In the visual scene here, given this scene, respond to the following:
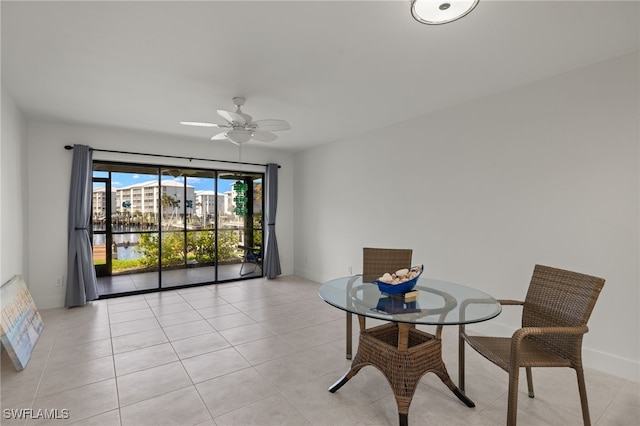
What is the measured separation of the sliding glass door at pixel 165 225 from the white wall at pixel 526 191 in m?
2.71

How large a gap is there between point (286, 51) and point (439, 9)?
3.74 feet

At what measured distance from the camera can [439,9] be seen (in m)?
1.79

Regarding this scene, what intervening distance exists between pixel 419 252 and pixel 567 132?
1.99 meters

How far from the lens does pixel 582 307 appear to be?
1887 millimetres

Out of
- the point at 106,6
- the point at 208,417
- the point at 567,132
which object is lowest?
the point at 208,417

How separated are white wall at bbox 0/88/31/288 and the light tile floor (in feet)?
2.75

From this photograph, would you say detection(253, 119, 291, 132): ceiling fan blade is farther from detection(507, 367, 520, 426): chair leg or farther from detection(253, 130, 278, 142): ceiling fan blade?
detection(507, 367, 520, 426): chair leg

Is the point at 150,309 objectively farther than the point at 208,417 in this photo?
Yes

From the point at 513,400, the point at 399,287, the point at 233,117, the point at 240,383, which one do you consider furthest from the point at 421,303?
the point at 233,117

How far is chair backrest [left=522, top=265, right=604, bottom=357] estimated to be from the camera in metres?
1.86

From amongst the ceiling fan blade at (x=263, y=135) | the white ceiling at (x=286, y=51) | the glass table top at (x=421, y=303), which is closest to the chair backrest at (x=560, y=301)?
the glass table top at (x=421, y=303)

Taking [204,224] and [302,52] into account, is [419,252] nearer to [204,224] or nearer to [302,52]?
[302,52]

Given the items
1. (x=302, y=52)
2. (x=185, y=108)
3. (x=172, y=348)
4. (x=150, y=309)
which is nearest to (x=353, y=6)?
(x=302, y=52)

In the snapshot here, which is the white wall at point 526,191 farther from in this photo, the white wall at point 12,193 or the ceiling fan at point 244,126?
the white wall at point 12,193
